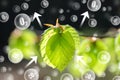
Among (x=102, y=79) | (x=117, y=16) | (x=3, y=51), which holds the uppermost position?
(x=117, y=16)

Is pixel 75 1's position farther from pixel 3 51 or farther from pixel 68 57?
pixel 3 51

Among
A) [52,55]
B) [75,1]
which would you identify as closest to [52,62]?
[52,55]

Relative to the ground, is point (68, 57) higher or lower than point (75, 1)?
lower

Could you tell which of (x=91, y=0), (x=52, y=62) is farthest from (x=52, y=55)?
(x=91, y=0)

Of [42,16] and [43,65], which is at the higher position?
[42,16]

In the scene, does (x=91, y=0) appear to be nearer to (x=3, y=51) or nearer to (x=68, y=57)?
(x=68, y=57)

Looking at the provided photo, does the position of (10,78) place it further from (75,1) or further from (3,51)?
(75,1)
